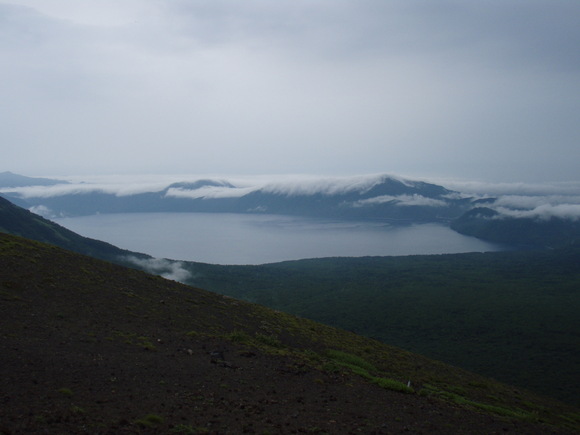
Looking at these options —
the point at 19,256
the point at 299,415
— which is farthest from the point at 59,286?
the point at 299,415

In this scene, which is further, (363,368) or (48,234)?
(48,234)

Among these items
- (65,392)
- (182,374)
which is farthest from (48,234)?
(65,392)

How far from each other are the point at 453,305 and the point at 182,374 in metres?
67.4

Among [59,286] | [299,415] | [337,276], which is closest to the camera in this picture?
[299,415]

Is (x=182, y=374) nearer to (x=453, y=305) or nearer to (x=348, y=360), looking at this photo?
(x=348, y=360)

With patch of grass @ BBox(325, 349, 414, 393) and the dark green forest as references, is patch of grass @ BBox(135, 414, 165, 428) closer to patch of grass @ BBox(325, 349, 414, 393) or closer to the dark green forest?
patch of grass @ BBox(325, 349, 414, 393)

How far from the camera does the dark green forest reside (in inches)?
1774

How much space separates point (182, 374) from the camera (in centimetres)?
1232

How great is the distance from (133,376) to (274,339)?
9.30 meters

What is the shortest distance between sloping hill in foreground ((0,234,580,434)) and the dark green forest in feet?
88.9

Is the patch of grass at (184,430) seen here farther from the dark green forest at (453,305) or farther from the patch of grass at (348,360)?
the dark green forest at (453,305)

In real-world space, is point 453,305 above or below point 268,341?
below

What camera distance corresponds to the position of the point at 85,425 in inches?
321

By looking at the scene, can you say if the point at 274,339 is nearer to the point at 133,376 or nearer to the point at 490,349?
the point at 133,376
